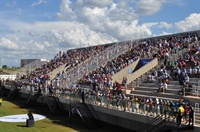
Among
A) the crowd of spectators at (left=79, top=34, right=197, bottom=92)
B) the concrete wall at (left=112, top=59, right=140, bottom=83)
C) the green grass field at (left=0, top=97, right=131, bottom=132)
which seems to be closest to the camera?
the green grass field at (left=0, top=97, right=131, bottom=132)

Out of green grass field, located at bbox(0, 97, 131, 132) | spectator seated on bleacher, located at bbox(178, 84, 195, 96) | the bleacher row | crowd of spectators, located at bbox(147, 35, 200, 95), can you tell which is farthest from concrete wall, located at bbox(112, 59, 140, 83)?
spectator seated on bleacher, located at bbox(178, 84, 195, 96)

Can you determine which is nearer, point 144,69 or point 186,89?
point 186,89

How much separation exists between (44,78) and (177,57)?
2111cm

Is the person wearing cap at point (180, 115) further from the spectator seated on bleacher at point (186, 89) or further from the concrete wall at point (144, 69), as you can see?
the concrete wall at point (144, 69)

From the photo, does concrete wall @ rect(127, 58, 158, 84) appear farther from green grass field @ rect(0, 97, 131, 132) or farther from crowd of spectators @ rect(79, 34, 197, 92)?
green grass field @ rect(0, 97, 131, 132)

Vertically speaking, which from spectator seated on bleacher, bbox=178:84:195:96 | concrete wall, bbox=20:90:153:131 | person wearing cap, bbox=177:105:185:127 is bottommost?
concrete wall, bbox=20:90:153:131

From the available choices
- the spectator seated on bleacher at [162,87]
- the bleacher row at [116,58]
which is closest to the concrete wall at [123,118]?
the spectator seated on bleacher at [162,87]

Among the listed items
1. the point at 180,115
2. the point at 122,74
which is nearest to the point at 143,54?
the point at 122,74

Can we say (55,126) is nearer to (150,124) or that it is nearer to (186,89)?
(150,124)

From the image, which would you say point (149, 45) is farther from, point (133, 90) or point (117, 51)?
point (133, 90)

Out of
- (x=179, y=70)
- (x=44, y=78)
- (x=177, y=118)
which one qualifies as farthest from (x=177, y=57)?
(x=44, y=78)

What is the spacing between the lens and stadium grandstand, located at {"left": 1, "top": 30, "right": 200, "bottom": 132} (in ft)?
67.8

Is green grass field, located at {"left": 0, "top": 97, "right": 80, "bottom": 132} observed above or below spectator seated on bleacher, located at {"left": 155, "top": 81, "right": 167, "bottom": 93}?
below

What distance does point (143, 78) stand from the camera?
28.9 meters
